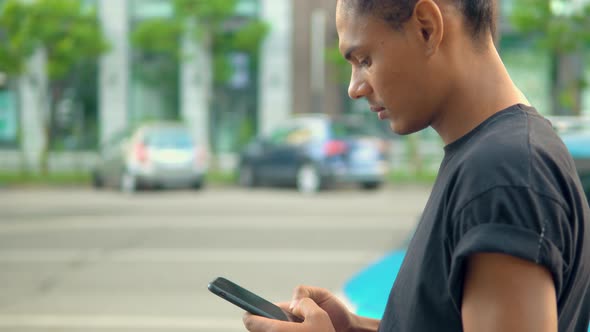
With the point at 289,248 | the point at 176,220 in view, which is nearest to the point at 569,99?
the point at 176,220

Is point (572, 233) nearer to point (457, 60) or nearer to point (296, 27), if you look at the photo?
point (457, 60)

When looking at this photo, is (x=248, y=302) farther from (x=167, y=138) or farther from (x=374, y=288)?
(x=167, y=138)

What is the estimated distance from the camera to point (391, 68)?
1435 millimetres

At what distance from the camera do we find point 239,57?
98.6 ft

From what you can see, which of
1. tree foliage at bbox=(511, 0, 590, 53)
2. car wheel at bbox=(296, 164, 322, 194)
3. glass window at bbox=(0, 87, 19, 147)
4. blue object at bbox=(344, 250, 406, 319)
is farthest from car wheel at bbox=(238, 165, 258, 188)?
blue object at bbox=(344, 250, 406, 319)

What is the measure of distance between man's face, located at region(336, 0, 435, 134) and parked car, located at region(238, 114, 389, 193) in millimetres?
17024

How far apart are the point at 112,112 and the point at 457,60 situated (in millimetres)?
30282

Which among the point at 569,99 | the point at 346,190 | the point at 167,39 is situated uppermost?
the point at 167,39

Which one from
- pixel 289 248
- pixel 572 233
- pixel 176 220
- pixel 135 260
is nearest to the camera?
pixel 572 233

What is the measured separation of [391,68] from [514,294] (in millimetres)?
405

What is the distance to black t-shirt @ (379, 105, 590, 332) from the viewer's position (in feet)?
4.00

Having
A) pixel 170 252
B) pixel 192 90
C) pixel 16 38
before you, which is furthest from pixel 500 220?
pixel 192 90

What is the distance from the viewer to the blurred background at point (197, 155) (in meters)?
8.30

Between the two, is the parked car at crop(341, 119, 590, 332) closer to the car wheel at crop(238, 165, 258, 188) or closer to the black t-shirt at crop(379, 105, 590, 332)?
the black t-shirt at crop(379, 105, 590, 332)
